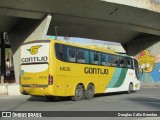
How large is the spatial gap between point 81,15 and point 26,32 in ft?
15.4

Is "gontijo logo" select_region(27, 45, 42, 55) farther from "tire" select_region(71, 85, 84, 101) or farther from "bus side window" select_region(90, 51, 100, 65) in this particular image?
"bus side window" select_region(90, 51, 100, 65)

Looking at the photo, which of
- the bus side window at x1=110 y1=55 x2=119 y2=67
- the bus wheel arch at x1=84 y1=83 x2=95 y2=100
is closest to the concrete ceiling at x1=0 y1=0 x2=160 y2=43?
the bus side window at x1=110 y1=55 x2=119 y2=67

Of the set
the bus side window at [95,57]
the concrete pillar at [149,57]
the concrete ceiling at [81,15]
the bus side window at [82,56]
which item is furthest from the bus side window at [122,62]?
the concrete pillar at [149,57]

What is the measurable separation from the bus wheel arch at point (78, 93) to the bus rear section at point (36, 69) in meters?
2.16

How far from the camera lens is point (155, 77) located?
42.0 meters

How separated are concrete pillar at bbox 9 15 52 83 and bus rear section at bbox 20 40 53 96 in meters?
9.00

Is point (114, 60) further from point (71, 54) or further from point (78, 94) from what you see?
point (71, 54)

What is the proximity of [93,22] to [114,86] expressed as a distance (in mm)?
8915

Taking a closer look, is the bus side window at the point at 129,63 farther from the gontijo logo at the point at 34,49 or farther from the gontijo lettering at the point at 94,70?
the gontijo logo at the point at 34,49

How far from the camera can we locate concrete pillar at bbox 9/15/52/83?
89.1 ft

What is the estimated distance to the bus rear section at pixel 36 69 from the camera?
17.1 m

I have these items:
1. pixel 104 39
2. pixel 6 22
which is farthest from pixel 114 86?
pixel 104 39

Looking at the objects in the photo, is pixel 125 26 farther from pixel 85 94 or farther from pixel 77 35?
pixel 85 94

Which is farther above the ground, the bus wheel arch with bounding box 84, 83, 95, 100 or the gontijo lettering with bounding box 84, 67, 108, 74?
the gontijo lettering with bounding box 84, 67, 108, 74
